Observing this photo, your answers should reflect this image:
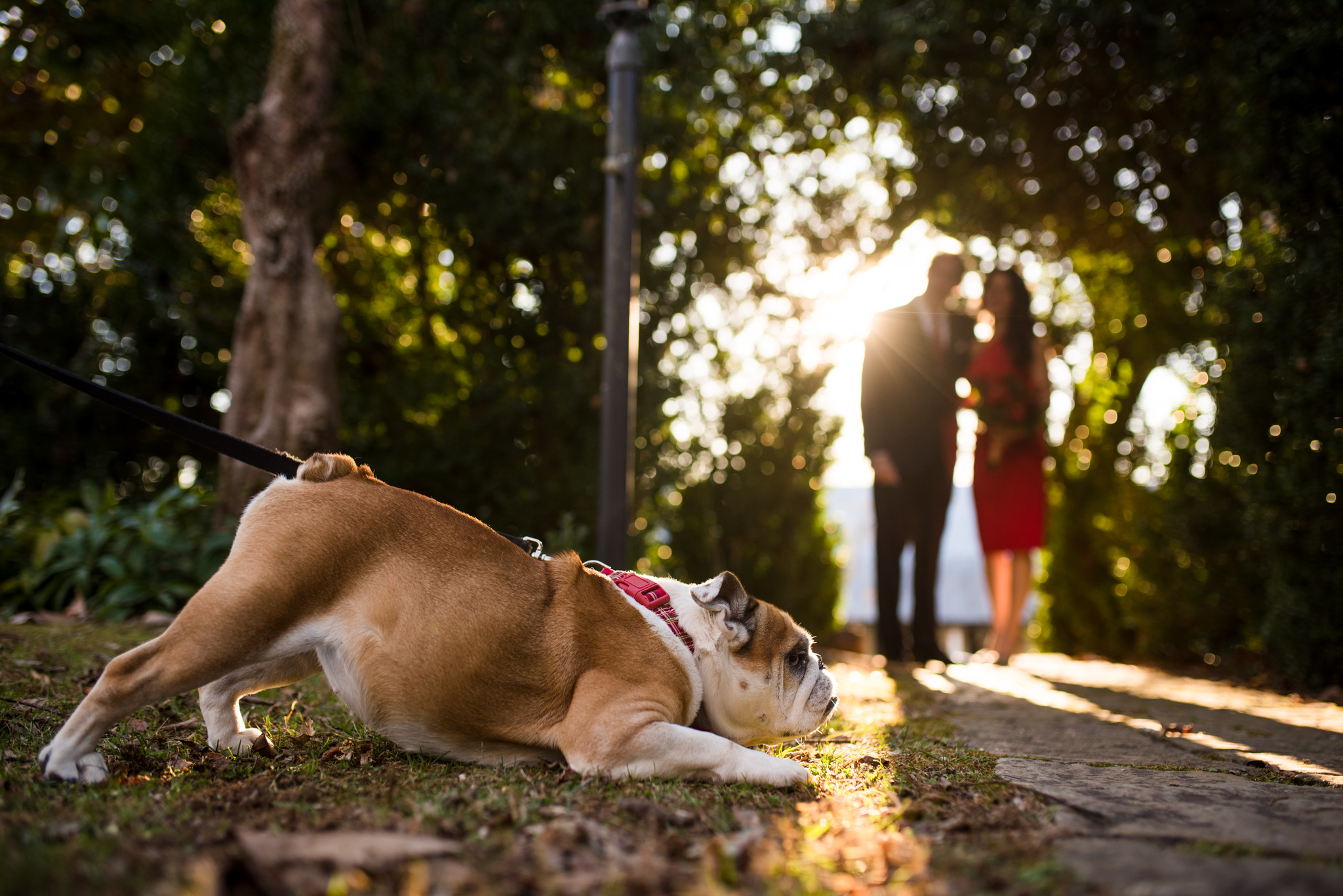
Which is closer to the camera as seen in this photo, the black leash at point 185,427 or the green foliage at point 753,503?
the black leash at point 185,427

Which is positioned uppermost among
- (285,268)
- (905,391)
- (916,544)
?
(285,268)

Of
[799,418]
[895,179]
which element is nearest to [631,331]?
[799,418]

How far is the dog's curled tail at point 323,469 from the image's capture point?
2799mm

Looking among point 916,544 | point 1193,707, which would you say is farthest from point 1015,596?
point 1193,707

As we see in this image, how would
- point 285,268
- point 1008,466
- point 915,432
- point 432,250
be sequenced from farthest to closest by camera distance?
point 432,250 → point 285,268 → point 1008,466 → point 915,432

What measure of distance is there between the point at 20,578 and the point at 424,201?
14.1 feet

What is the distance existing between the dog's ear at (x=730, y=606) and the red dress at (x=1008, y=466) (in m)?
4.28

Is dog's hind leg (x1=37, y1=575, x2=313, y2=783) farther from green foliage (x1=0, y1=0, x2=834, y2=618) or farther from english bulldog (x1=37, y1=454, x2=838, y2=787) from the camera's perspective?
green foliage (x1=0, y1=0, x2=834, y2=618)

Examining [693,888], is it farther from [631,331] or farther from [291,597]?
[631,331]

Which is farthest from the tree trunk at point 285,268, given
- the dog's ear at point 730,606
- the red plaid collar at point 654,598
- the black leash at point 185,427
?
the dog's ear at point 730,606

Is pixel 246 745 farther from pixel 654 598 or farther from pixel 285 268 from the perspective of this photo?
pixel 285 268

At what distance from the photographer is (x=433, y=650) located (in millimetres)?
2578

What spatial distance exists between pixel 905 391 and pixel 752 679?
3.98 meters

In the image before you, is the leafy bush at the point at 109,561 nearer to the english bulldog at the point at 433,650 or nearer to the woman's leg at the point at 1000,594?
the english bulldog at the point at 433,650
